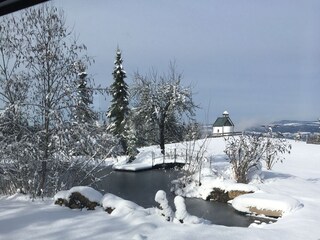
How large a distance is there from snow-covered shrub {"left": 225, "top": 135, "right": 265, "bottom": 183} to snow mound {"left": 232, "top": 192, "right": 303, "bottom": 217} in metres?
1.81

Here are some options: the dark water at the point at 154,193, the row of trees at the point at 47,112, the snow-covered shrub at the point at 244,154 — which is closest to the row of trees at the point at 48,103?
the row of trees at the point at 47,112

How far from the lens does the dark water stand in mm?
6953

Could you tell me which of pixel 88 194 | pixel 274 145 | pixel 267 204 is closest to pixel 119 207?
pixel 88 194

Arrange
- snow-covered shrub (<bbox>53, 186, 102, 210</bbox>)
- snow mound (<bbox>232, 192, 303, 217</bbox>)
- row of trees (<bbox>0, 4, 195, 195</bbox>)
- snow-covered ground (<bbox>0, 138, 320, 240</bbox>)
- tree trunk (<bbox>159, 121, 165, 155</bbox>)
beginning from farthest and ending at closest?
tree trunk (<bbox>159, 121, 165, 155</bbox>) → snow mound (<bbox>232, 192, 303, 217</bbox>) → row of trees (<bbox>0, 4, 195, 195</bbox>) → snow-covered shrub (<bbox>53, 186, 102, 210</bbox>) → snow-covered ground (<bbox>0, 138, 320, 240</bbox>)

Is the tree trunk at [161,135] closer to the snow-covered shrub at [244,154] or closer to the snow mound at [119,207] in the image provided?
the snow-covered shrub at [244,154]

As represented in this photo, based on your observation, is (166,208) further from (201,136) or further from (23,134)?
(201,136)

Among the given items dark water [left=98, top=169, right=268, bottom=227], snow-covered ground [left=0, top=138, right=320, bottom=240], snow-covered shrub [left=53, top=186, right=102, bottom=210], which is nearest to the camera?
snow-covered ground [left=0, top=138, right=320, bottom=240]

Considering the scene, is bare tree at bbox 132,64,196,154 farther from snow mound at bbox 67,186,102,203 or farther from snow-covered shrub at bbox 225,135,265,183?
snow mound at bbox 67,186,102,203

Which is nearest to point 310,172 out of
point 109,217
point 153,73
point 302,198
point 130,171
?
point 302,198

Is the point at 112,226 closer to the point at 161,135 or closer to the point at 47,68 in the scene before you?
the point at 47,68

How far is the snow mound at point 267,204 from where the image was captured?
6.39 metres

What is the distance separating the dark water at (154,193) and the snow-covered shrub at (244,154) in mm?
1243

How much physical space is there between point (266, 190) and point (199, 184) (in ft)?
6.95

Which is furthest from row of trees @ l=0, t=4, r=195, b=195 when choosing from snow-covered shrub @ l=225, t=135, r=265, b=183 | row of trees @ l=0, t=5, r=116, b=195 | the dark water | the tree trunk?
the tree trunk
